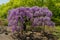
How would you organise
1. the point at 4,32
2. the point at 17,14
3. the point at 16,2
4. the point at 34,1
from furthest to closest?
the point at 16,2, the point at 34,1, the point at 4,32, the point at 17,14

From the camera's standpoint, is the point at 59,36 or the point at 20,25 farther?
the point at 59,36

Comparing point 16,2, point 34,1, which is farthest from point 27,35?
point 16,2

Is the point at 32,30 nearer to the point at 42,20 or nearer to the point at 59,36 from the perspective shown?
the point at 59,36

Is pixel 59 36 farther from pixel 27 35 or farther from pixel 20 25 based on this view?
pixel 20 25

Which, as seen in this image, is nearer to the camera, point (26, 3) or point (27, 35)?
point (27, 35)

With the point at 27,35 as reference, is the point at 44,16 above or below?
above

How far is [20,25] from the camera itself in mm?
7223

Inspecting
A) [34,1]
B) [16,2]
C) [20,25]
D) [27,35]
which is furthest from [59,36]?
[16,2]

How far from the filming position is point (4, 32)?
9539 millimetres

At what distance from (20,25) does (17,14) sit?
1.53 feet

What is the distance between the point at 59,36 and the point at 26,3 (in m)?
4.92

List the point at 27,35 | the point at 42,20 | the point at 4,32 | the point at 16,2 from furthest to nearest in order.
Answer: the point at 16,2, the point at 4,32, the point at 27,35, the point at 42,20

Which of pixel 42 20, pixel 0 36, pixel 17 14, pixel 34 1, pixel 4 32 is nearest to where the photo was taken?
pixel 17 14

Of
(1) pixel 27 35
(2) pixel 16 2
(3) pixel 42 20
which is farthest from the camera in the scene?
(2) pixel 16 2
